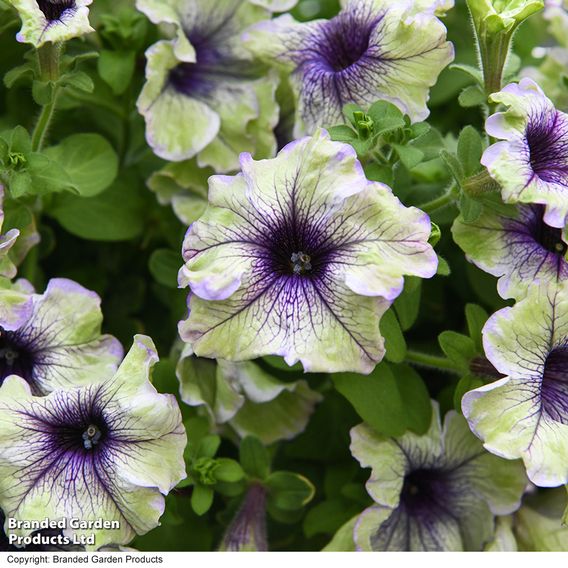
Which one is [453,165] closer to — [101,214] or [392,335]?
[392,335]

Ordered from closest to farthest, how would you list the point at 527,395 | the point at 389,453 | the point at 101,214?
1. the point at 527,395
2. the point at 389,453
3. the point at 101,214

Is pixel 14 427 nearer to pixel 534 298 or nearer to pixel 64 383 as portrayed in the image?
pixel 64 383

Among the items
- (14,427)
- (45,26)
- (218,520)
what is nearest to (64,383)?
(14,427)

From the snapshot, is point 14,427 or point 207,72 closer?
point 14,427

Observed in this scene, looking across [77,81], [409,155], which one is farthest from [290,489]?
[77,81]

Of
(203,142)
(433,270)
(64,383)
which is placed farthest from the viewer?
(203,142)

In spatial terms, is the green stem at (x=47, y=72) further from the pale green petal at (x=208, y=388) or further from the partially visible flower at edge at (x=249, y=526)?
the partially visible flower at edge at (x=249, y=526)
